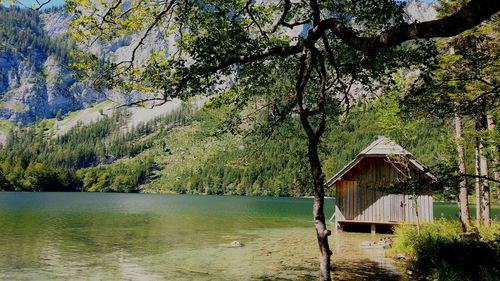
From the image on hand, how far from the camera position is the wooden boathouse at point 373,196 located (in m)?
27.7

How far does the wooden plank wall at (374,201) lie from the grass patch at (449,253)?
7958 millimetres

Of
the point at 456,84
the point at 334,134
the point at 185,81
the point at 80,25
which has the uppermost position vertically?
the point at 80,25

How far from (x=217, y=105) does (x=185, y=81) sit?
269 centimetres

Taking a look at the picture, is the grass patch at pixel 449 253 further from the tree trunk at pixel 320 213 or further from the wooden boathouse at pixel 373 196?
the wooden boathouse at pixel 373 196

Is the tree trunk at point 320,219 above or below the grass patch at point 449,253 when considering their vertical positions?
above

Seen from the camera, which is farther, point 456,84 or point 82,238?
point 82,238

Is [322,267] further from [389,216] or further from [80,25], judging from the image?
[389,216]

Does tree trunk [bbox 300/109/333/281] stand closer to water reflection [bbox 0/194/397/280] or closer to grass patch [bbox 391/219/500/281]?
grass patch [bbox 391/219/500/281]

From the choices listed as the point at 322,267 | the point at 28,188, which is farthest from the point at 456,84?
the point at 28,188

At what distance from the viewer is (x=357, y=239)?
27109 mm

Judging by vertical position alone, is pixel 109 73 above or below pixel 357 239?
above

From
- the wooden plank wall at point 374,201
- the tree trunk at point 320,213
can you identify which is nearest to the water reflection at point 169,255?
the wooden plank wall at point 374,201

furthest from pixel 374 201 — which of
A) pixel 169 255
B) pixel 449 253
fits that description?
pixel 449 253

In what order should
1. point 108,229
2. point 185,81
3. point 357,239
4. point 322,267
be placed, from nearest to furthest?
point 322,267 < point 185,81 < point 357,239 < point 108,229
